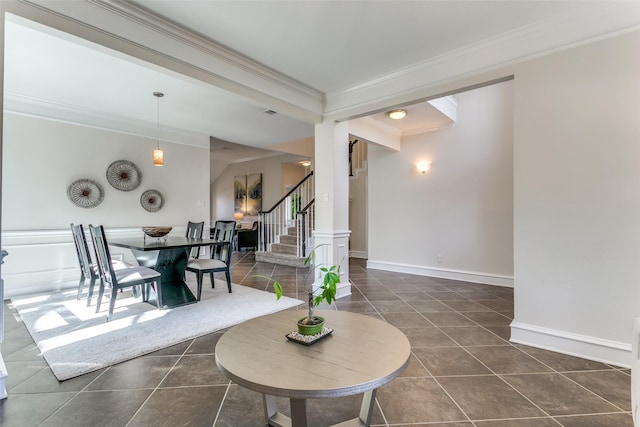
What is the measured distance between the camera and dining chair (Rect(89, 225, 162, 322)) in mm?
2963

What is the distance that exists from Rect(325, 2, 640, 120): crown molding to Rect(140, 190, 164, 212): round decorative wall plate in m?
3.74

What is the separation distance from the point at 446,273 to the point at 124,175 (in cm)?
Answer: 568

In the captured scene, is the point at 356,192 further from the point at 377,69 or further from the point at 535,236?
the point at 535,236

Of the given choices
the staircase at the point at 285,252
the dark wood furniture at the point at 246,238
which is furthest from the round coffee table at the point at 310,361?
the dark wood furniture at the point at 246,238

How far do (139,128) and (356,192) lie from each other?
4724mm

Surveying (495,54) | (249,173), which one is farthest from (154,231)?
(249,173)

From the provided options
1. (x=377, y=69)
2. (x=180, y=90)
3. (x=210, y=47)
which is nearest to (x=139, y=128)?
(x=180, y=90)

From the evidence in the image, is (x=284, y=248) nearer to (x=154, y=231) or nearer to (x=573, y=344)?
(x=154, y=231)

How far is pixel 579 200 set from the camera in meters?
2.37

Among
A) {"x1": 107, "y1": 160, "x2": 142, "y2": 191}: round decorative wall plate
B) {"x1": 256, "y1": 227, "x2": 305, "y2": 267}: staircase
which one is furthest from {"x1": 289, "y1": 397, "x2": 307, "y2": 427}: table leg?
{"x1": 107, "y1": 160, "x2": 142, "y2": 191}: round decorative wall plate

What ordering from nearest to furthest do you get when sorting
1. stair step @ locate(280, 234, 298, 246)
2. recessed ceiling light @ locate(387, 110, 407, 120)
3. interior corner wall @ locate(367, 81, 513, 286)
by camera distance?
recessed ceiling light @ locate(387, 110, 407, 120)
interior corner wall @ locate(367, 81, 513, 286)
stair step @ locate(280, 234, 298, 246)

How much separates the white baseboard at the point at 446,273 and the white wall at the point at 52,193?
4318mm

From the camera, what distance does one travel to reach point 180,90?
3.80 metres

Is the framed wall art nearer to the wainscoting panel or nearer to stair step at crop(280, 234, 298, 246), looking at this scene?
stair step at crop(280, 234, 298, 246)
